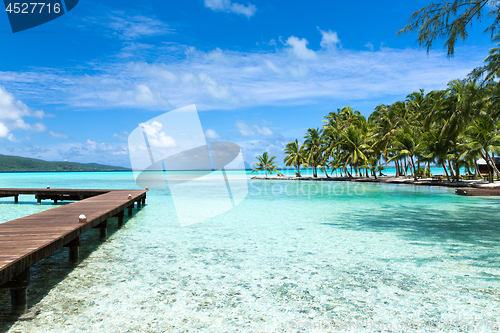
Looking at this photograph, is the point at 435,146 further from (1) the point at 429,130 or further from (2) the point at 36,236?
(2) the point at 36,236

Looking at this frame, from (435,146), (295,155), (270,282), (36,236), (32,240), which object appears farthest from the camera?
(295,155)

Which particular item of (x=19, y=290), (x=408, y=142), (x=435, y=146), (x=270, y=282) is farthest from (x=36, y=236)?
(x=408, y=142)

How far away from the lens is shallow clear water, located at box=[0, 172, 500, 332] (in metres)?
3.98

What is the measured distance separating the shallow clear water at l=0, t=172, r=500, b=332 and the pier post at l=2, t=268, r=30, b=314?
166mm

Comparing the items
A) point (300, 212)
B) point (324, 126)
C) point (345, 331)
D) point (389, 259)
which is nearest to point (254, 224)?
point (300, 212)

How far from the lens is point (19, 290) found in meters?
4.00

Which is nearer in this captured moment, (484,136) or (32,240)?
(32,240)

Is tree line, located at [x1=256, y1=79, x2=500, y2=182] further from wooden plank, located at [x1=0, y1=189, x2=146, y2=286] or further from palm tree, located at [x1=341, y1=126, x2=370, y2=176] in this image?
wooden plank, located at [x1=0, y1=189, x2=146, y2=286]

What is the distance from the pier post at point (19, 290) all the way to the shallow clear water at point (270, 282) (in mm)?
166

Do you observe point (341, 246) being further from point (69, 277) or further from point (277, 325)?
point (69, 277)

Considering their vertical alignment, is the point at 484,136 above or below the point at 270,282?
above

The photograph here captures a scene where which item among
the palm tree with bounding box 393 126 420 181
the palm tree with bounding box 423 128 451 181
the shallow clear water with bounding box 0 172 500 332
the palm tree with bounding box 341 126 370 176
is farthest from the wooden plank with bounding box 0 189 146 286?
the palm tree with bounding box 341 126 370 176

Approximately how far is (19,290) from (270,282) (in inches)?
137

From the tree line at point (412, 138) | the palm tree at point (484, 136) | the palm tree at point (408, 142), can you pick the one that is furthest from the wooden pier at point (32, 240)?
the palm tree at point (408, 142)
